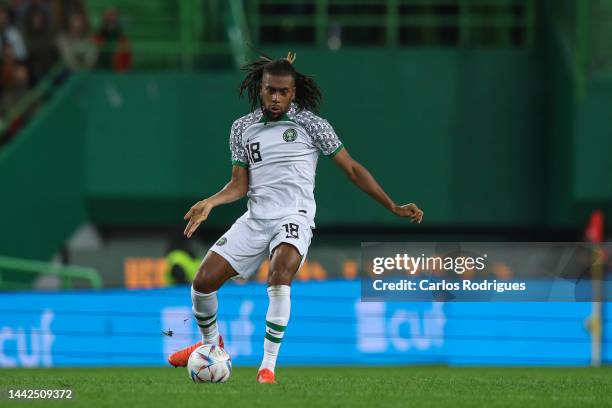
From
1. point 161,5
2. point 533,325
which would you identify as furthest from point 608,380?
point 161,5

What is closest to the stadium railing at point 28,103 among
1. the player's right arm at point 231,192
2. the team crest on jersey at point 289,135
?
the player's right arm at point 231,192

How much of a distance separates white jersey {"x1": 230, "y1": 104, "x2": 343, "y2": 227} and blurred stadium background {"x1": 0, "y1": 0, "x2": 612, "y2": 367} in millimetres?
10177

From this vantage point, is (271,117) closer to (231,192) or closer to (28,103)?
(231,192)

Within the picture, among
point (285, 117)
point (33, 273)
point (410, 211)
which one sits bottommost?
point (33, 273)

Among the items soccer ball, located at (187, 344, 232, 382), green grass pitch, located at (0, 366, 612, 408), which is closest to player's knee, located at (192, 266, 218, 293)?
soccer ball, located at (187, 344, 232, 382)

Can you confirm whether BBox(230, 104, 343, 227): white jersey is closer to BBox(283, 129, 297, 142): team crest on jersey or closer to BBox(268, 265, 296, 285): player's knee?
BBox(283, 129, 297, 142): team crest on jersey

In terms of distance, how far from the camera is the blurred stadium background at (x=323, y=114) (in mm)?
20812

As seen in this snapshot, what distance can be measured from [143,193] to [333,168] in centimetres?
295

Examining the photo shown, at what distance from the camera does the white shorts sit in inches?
393

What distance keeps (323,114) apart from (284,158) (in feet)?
38.0

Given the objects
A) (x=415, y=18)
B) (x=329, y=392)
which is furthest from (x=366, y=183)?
(x=415, y=18)

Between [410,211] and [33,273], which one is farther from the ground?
[410,211]

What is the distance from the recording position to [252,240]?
10062 mm

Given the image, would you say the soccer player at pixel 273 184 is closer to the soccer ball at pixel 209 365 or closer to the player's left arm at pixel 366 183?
the player's left arm at pixel 366 183
